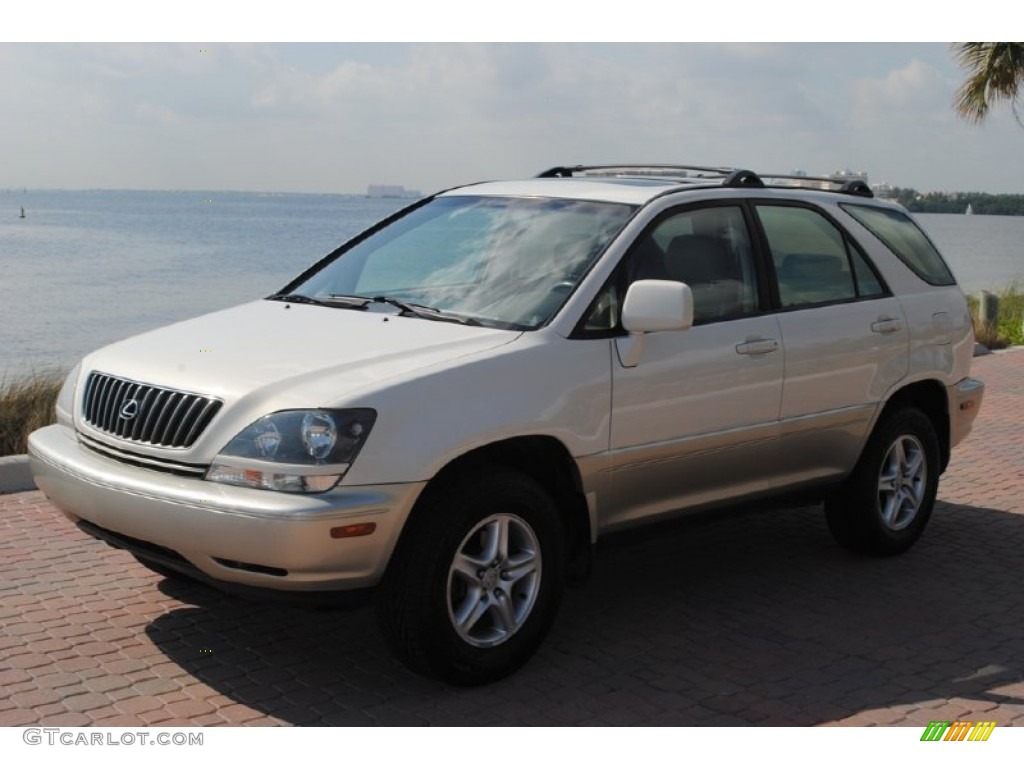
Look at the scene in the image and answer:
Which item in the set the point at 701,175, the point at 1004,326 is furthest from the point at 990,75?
the point at 701,175

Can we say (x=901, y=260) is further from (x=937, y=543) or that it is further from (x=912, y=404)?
(x=937, y=543)

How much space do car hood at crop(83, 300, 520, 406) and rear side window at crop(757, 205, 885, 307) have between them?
1.71 m

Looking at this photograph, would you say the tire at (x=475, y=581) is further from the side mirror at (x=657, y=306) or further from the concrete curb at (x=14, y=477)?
the concrete curb at (x=14, y=477)

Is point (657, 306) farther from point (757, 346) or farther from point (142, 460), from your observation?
point (142, 460)

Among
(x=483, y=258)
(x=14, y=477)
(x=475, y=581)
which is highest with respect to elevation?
(x=483, y=258)

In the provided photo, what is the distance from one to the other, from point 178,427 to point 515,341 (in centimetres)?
131

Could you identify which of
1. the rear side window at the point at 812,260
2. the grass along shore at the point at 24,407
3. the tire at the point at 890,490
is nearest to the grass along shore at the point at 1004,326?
the tire at the point at 890,490

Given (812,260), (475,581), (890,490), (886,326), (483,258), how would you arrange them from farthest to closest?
(890,490)
(886,326)
(812,260)
(483,258)
(475,581)

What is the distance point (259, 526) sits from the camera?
4355 millimetres

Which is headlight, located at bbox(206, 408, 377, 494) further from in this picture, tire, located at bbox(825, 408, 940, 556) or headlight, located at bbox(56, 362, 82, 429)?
tire, located at bbox(825, 408, 940, 556)

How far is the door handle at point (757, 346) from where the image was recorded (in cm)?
577

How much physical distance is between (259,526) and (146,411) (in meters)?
0.83

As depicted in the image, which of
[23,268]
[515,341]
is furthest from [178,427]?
[23,268]

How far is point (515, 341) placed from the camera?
5031 millimetres
